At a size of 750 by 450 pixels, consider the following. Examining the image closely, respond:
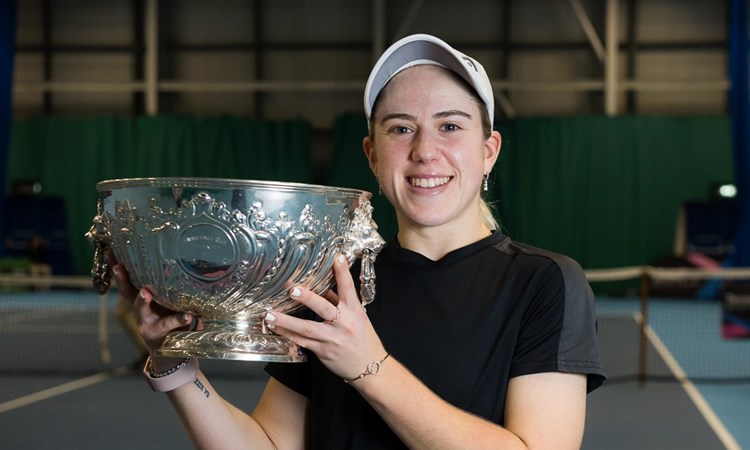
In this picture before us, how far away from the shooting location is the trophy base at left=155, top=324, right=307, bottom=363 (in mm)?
1341

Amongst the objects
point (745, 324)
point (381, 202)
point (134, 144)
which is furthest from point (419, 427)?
point (134, 144)

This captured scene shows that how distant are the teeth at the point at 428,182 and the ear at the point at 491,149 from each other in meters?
0.13

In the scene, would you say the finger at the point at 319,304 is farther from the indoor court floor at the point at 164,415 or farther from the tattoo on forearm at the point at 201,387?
the indoor court floor at the point at 164,415

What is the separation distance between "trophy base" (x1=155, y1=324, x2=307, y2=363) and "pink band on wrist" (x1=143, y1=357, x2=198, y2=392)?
17cm

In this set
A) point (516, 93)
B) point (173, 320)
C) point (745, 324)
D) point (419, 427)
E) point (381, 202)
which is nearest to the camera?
point (419, 427)

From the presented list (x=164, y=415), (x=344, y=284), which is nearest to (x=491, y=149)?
(x=344, y=284)

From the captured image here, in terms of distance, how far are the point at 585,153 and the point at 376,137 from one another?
48.1 ft

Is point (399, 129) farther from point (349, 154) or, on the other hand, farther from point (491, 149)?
point (349, 154)

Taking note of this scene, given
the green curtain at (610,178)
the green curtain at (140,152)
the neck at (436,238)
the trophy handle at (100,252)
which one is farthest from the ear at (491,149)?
the green curtain at (140,152)

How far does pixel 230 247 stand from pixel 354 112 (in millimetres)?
15264

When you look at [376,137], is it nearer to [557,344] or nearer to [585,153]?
[557,344]

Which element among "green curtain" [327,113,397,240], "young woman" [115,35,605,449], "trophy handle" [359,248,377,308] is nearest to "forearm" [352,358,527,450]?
"young woman" [115,35,605,449]

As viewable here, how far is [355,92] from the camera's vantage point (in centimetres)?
1686

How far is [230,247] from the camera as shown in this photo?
1.33m
